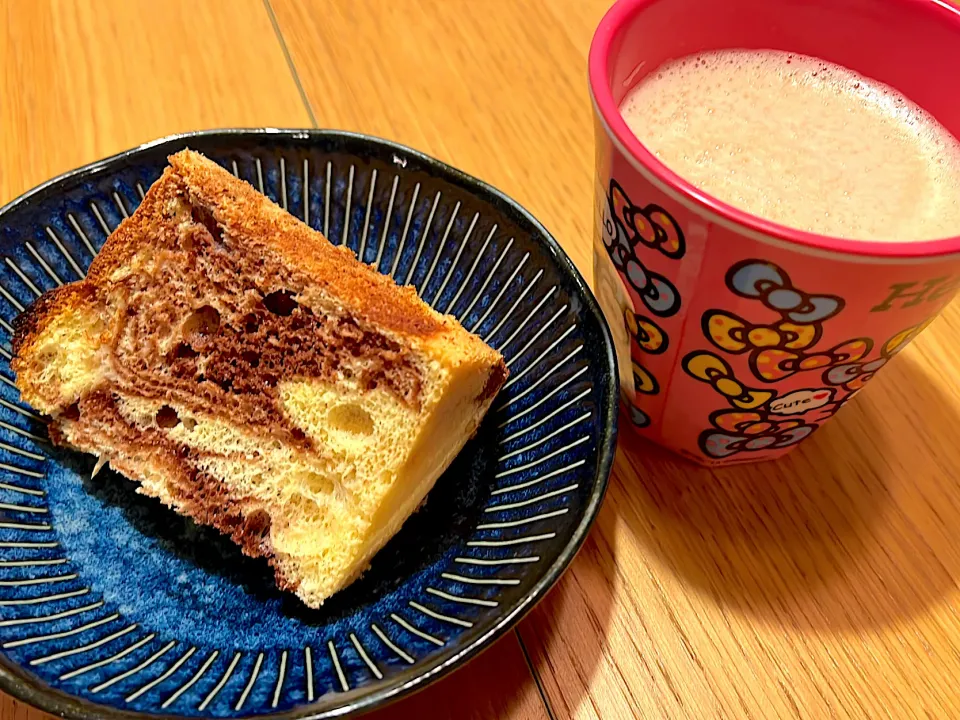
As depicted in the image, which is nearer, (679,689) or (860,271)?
(860,271)

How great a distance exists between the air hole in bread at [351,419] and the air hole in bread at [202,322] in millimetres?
150

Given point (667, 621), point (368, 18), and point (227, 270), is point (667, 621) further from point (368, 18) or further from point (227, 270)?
point (368, 18)

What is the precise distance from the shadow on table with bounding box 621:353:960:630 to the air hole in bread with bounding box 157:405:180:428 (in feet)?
1.44

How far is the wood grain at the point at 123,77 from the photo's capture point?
3.26ft

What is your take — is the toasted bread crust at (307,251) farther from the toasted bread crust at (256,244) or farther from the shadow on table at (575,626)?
the shadow on table at (575,626)

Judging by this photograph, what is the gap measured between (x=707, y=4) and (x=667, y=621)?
0.53 metres

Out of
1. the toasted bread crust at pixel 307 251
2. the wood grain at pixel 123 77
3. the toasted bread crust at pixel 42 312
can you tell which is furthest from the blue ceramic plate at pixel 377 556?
the wood grain at pixel 123 77

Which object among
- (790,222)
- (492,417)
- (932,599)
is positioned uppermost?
(790,222)

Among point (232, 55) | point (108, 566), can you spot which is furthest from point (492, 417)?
point (232, 55)

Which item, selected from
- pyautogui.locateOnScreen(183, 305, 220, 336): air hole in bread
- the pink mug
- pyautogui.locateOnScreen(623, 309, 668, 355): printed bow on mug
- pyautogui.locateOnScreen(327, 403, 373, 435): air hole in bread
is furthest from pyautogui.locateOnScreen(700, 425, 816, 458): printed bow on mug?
pyautogui.locateOnScreen(183, 305, 220, 336): air hole in bread

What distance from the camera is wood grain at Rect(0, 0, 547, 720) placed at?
0.99m

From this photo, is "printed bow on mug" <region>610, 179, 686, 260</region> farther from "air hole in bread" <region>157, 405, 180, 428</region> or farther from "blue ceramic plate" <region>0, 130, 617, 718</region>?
"air hole in bread" <region>157, 405, 180, 428</region>

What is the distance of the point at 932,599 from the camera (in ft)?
2.23

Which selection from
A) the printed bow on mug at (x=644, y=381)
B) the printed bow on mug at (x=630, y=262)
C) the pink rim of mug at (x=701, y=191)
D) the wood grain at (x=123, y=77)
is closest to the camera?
the pink rim of mug at (x=701, y=191)
